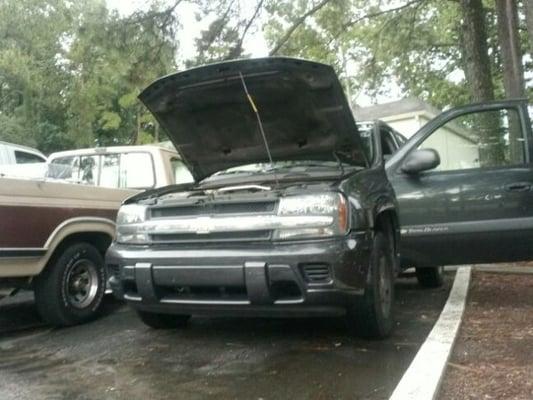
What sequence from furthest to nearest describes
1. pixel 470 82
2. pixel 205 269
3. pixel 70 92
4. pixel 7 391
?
1. pixel 70 92
2. pixel 470 82
3. pixel 205 269
4. pixel 7 391

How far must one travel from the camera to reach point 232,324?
220 inches

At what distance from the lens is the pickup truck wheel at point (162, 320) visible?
5.27m

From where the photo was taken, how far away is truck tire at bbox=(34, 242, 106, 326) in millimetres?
5527

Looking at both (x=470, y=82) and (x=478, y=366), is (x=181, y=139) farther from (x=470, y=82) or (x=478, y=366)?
(x=470, y=82)

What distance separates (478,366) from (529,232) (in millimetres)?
2129

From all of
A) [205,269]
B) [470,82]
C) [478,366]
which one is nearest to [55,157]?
[205,269]

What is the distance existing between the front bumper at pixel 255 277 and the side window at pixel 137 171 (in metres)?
2.86

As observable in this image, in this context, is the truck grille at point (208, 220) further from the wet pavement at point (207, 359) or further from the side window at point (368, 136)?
the side window at point (368, 136)

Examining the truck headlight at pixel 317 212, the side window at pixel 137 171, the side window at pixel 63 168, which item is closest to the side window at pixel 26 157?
the side window at pixel 63 168

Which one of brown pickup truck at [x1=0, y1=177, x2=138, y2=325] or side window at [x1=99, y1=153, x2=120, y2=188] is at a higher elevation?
side window at [x1=99, y1=153, x2=120, y2=188]

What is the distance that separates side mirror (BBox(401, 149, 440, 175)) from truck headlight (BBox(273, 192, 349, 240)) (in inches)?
62.7

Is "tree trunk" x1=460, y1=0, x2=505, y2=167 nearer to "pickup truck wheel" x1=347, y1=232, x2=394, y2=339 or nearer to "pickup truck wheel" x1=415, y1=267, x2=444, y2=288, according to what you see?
"pickup truck wheel" x1=415, y1=267, x2=444, y2=288

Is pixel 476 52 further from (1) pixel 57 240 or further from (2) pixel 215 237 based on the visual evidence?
(1) pixel 57 240

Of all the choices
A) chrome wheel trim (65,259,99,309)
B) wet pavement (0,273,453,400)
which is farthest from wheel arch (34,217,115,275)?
wet pavement (0,273,453,400)
